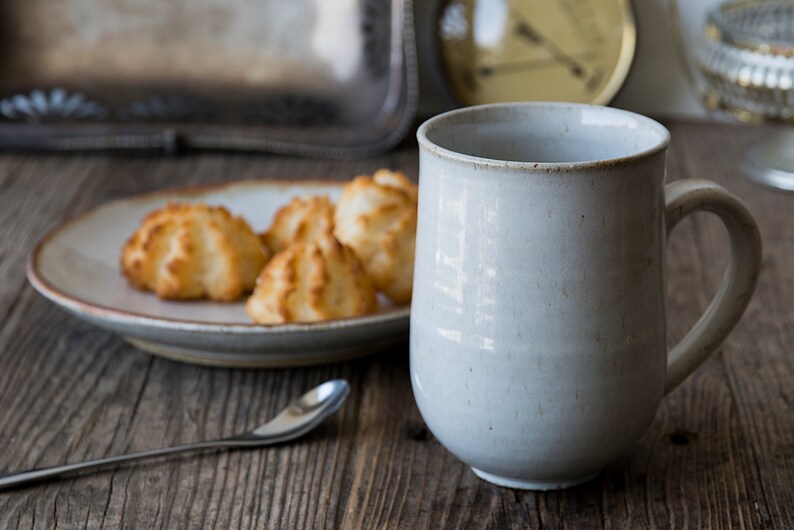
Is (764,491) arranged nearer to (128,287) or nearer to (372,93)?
(128,287)

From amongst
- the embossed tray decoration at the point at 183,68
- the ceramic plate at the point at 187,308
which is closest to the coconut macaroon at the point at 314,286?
the ceramic plate at the point at 187,308

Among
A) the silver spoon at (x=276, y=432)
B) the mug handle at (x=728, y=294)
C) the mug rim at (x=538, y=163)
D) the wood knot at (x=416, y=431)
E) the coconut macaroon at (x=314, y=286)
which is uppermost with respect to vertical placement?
the mug rim at (x=538, y=163)

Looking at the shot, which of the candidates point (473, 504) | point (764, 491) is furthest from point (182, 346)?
point (764, 491)

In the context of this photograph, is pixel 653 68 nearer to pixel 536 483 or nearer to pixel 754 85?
pixel 754 85

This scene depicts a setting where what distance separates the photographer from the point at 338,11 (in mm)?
1293

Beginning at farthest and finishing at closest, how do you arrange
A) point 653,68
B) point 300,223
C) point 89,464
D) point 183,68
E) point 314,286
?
1. point 653,68
2. point 183,68
3. point 300,223
4. point 314,286
5. point 89,464

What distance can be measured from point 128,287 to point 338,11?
62cm

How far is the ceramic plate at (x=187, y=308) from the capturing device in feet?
2.12

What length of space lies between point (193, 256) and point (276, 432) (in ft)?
0.62

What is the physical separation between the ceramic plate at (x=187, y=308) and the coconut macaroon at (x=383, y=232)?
0.08ft

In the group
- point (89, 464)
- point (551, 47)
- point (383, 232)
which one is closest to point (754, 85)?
point (551, 47)

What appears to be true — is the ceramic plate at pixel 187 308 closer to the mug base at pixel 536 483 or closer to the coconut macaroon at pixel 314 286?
the coconut macaroon at pixel 314 286

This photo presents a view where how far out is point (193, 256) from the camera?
0.75m

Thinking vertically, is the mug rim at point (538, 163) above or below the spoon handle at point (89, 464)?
above
